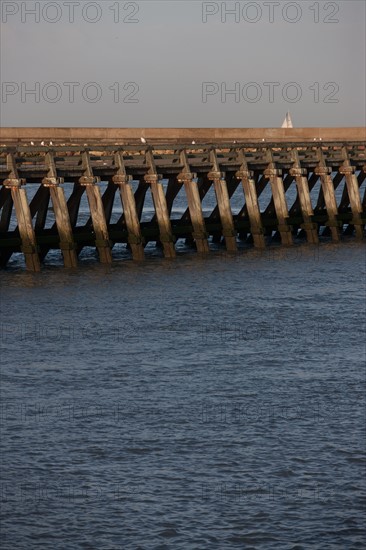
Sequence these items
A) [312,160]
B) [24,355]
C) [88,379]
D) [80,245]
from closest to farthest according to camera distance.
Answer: [88,379] → [24,355] → [80,245] → [312,160]

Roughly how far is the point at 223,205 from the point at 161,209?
2.19m

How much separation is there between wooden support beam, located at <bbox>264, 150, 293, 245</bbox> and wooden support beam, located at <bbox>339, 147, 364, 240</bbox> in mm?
3219

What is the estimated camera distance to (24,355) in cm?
1852

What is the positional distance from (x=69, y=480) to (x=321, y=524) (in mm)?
2552

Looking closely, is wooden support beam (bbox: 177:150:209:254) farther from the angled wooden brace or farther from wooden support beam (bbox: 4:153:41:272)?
the angled wooden brace

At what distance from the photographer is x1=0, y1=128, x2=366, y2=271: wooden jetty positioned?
91.9 ft

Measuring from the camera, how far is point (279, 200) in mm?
33719

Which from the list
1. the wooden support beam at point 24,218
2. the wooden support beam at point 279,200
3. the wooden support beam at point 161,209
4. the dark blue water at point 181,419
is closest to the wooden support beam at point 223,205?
the wooden support beam at point 161,209

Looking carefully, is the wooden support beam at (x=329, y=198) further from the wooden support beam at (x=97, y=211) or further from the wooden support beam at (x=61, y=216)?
the wooden support beam at (x=61, y=216)

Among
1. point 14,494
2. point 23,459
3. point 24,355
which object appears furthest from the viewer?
point 24,355

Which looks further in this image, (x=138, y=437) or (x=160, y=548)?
(x=138, y=437)

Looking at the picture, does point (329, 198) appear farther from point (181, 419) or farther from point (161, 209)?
point (181, 419)

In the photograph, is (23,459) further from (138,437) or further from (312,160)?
(312,160)

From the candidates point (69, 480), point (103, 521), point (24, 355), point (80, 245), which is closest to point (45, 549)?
point (103, 521)
